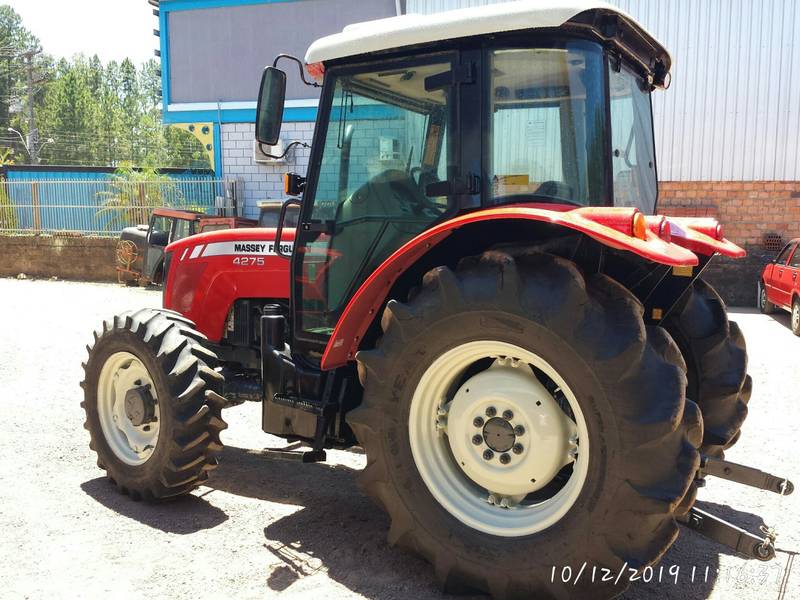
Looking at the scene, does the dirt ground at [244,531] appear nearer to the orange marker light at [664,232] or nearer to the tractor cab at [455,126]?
the tractor cab at [455,126]

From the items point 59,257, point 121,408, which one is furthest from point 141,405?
point 59,257

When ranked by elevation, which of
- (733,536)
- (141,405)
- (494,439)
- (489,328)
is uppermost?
(489,328)

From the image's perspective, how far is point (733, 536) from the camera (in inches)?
115

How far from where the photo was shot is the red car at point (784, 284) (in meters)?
11.1

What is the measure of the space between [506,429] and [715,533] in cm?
94

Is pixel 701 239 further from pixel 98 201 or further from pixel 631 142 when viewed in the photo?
pixel 98 201

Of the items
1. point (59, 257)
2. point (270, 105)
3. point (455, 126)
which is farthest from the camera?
point (59, 257)

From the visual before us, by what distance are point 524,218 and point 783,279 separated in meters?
10.7

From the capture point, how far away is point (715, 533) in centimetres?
299

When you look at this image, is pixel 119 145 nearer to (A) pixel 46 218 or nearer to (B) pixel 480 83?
(A) pixel 46 218

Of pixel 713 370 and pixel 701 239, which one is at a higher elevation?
pixel 701 239

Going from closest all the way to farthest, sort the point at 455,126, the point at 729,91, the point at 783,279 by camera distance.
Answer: the point at 455,126, the point at 783,279, the point at 729,91

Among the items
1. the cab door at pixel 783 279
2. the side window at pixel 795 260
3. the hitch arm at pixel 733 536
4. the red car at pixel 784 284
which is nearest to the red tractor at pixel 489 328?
the hitch arm at pixel 733 536

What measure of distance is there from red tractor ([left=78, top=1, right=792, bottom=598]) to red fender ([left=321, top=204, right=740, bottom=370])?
1cm
